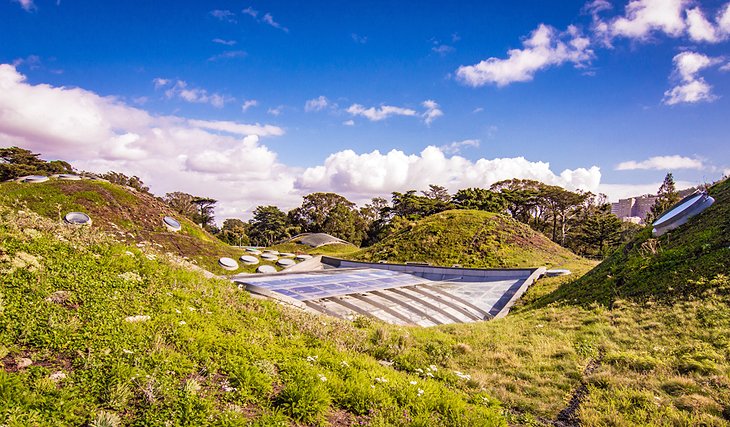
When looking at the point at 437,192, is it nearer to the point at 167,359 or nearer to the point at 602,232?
the point at 602,232

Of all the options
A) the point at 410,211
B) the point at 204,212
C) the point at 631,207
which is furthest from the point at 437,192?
the point at 631,207

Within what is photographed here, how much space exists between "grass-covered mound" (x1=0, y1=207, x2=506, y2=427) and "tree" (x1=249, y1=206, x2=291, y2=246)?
234ft

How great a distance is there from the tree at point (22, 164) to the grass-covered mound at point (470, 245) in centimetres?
4818

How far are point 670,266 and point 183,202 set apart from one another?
82958 millimetres

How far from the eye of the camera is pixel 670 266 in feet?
43.5

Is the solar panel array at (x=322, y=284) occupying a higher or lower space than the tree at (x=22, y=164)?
lower

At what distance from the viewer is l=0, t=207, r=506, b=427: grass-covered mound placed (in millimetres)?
3719

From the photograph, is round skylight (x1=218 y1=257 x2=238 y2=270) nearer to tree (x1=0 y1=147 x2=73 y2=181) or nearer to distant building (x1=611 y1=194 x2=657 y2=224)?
tree (x1=0 y1=147 x2=73 y2=181)

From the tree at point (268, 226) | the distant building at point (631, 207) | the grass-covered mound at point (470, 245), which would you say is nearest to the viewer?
the grass-covered mound at point (470, 245)

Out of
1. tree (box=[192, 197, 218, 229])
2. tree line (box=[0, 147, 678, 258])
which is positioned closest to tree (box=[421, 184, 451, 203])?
tree line (box=[0, 147, 678, 258])

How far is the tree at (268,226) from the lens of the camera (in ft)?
262

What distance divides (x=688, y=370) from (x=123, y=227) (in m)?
35.9

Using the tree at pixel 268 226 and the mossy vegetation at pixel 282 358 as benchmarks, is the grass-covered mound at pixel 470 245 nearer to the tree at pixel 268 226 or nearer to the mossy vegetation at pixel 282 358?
the mossy vegetation at pixel 282 358

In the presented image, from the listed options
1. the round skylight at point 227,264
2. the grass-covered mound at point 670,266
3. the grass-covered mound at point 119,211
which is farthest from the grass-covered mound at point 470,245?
the grass-covered mound at point 670,266
